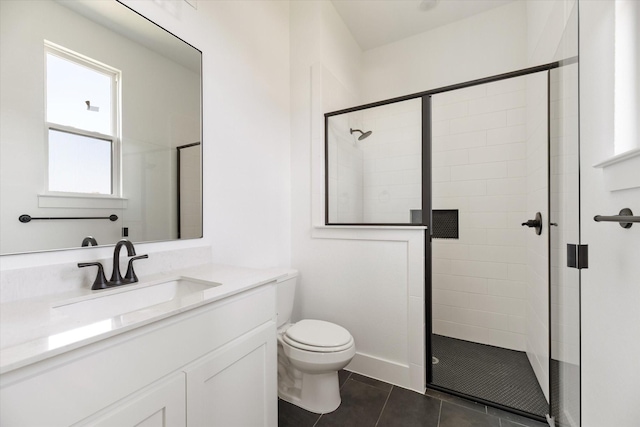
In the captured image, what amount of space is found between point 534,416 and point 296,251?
1754 millimetres

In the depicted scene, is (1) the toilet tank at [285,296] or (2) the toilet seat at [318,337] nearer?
(2) the toilet seat at [318,337]

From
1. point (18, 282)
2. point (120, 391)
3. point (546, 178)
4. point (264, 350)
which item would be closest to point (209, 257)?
point (264, 350)

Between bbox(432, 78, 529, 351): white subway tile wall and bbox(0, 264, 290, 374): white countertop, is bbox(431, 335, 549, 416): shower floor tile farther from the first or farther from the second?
bbox(0, 264, 290, 374): white countertop

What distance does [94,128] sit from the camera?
1111mm

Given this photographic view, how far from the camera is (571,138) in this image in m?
1.16

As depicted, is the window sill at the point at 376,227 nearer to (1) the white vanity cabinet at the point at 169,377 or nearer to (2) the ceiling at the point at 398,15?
(1) the white vanity cabinet at the point at 169,377

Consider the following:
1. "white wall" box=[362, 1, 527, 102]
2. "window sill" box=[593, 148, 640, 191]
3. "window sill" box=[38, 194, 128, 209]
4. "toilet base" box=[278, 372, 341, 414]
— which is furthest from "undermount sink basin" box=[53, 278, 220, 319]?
"white wall" box=[362, 1, 527, 102]

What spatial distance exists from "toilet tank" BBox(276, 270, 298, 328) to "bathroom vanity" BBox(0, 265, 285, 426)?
534 millimetres

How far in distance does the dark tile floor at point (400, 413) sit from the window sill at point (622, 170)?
136cm

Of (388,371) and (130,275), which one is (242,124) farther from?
(388,371)

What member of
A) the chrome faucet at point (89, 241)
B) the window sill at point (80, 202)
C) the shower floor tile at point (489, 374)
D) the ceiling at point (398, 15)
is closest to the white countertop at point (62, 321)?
the chrome faucet at point (89, 241)

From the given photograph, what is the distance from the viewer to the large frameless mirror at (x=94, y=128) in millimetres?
908

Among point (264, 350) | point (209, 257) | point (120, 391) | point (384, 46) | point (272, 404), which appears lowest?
point (272, 404)

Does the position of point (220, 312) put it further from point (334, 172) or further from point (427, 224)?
point (334, 172)
